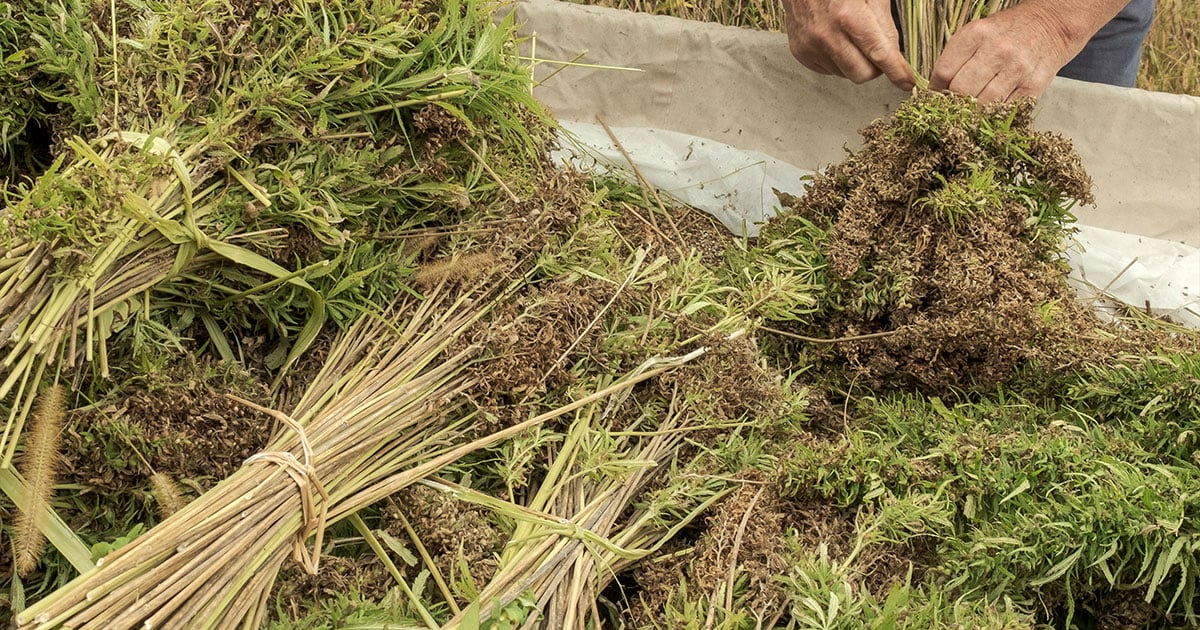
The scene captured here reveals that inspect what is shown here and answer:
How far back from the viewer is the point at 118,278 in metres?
1.44

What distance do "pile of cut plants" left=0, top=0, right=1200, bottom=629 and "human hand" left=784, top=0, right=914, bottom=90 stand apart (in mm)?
415

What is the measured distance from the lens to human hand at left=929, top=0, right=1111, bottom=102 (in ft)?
7.62

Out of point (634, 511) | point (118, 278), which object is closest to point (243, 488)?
point (118, 278)

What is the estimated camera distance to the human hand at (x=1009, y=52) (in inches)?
91.4

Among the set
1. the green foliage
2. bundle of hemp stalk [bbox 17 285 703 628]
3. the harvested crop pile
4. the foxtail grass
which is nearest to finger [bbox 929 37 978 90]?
the harvested crop pile

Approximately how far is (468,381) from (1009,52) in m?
1.63

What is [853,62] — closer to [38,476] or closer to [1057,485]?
[1057,485]

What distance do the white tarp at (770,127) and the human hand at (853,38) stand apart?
21cm

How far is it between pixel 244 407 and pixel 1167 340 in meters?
1.85

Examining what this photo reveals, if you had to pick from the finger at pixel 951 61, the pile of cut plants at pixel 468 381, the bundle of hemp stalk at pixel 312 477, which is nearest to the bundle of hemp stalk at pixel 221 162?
the pile of cut plants at pixel 468 381

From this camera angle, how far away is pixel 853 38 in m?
2.48

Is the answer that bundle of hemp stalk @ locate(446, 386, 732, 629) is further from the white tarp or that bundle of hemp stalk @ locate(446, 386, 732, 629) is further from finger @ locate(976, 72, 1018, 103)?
finger @ locate(976, 72, 1018, 103)

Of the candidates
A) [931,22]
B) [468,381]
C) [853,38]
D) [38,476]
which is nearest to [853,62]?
[853,38]

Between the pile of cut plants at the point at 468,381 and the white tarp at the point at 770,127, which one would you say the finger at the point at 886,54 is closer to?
the white tarp at the point at 770,127
